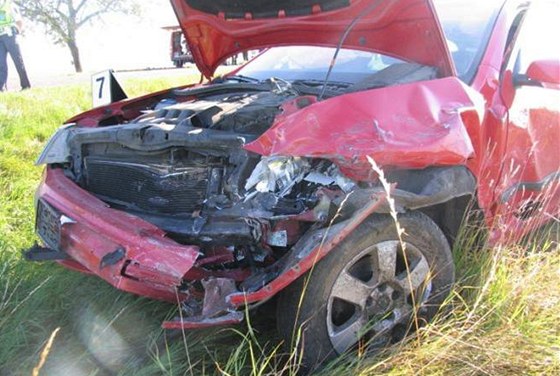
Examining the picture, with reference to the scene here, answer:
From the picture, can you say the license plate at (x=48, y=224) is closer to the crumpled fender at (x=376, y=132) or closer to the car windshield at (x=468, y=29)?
the crumpled fender at (x=376, y=132)

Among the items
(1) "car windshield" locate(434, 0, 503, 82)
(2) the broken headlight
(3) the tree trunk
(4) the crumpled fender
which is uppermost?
(1) "car windshield" locate(434, 0, 503, 82)

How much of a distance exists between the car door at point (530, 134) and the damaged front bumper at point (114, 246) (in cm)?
174

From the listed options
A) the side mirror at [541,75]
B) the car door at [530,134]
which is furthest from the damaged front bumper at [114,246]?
the side mirror at [541,75]

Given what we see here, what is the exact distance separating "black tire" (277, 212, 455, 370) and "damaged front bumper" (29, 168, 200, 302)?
0.48 meters

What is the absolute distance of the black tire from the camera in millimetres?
2275

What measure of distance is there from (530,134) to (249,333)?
74.2 inches

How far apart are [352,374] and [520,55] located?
2097mm

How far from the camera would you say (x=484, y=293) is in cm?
258

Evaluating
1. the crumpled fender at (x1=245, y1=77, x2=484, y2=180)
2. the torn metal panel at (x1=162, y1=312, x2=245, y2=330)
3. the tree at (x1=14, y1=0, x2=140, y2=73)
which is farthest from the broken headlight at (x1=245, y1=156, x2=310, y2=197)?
the tree at (x1=14, y1=0, x2=140, y2=73)

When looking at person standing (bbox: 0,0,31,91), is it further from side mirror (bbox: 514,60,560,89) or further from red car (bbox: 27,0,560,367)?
side mirror (bbox: 514,60,560,89)

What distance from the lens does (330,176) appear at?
246 cm

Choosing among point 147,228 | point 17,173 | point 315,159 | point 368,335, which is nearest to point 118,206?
point 147,228

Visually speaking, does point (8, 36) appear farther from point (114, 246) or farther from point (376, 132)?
point (376, 132)

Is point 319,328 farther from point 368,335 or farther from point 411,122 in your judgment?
point 411,122
